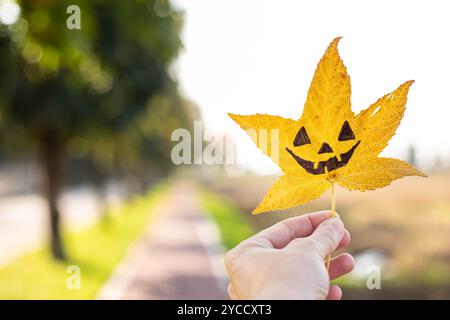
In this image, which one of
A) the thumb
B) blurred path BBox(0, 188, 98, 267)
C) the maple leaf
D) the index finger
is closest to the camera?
the maple leaf

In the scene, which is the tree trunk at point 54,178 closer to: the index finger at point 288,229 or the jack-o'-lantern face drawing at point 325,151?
the index finger at point 288,229

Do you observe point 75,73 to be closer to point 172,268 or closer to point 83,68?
point 83,68

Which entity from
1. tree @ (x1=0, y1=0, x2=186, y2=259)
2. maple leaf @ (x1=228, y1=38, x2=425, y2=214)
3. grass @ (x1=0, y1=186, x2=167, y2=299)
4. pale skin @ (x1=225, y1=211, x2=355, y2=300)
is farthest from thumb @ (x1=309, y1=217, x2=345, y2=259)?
grass @ (x1=0, y1=186, x2=167, y2=299)

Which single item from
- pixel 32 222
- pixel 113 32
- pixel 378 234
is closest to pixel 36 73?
pixel 113 32

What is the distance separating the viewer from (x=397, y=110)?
131cm

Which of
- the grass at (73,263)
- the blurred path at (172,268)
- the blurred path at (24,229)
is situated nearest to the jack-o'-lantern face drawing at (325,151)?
the blurred path at (172,268)

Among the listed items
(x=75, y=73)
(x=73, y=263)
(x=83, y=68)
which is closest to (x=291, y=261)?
(x=75, y=73)

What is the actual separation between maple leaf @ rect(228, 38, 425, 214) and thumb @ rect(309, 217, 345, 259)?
11 centimetres

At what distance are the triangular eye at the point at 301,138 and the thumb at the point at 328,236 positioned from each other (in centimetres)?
24

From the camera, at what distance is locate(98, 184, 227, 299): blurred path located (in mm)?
9500

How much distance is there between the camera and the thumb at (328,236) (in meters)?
1.39

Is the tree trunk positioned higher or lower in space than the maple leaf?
lower

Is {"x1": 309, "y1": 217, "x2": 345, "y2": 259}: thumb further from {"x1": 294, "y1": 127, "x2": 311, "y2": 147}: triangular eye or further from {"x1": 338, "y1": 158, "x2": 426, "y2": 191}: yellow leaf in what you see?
{"x1": 294, "y1": 127, "x2": 311, "y2": 147}: triangular eye
